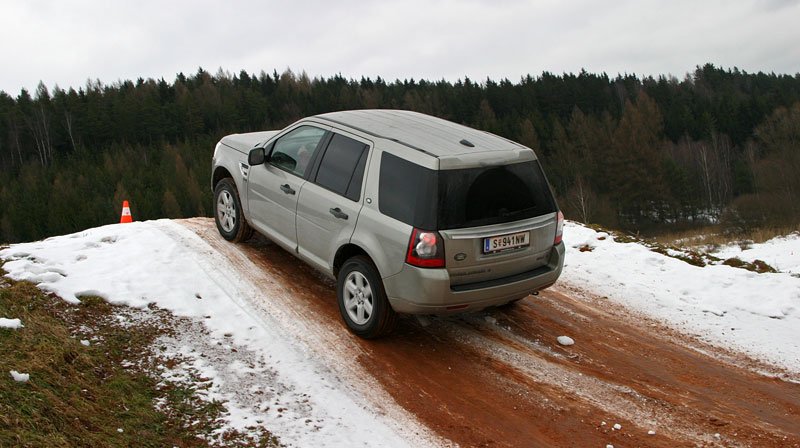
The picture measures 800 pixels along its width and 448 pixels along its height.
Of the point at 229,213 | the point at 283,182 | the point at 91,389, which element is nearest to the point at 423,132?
the point at 283,182

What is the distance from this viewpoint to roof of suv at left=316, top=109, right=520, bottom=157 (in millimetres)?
5621

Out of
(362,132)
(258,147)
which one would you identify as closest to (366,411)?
(362,132)

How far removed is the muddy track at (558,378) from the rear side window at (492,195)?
4.13 feet

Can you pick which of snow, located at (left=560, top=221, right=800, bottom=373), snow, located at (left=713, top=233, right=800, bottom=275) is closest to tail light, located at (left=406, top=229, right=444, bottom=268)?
snow, located at (left=560, top=221, right=800, bottom=373)

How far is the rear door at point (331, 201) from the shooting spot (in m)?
A: 5.86

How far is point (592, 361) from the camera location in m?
5.77

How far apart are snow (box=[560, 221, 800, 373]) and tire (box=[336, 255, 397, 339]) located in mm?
3020

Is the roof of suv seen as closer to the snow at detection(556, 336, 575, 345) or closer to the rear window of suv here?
the rear window of suv

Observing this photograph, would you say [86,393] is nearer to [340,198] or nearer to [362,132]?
[340,198]

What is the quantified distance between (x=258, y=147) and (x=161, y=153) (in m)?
95.5

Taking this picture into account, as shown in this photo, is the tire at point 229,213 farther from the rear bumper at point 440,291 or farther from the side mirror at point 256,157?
the rear bumper at point 440,291

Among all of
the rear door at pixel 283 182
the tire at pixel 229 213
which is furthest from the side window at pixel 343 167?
the tire at pixel 229 213

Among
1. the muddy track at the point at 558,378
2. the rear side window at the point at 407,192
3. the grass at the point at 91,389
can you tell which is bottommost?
the muddy track at the point at 558,378

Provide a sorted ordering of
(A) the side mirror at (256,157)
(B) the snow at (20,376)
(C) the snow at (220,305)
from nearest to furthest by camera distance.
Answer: (B) the snow at (20,376)
(C) the snow at (220,305)
(A) the side mirror at (256,157)
